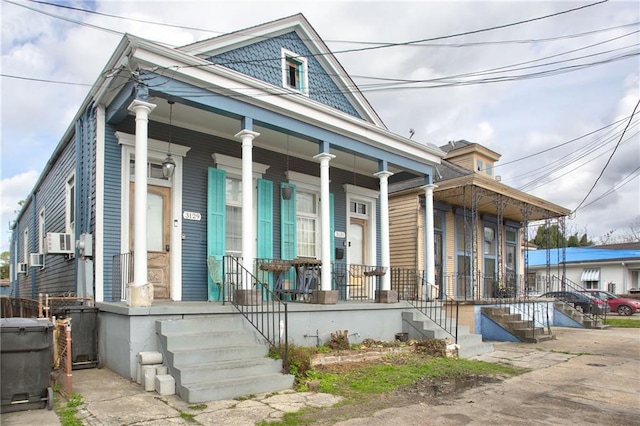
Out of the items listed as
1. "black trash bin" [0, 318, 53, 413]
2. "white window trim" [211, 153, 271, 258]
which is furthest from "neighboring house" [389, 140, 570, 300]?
"black trash bin" [0, 318, 53, 413]

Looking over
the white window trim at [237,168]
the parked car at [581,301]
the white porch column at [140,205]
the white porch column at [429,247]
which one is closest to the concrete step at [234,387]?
the white porch column at [140,205]

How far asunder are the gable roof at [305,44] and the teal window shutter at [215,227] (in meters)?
2.25

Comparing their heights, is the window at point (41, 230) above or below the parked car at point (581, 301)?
above

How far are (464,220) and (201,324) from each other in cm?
1002

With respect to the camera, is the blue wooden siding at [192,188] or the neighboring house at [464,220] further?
the neighboring house at [464,220]

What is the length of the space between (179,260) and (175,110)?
2.64m

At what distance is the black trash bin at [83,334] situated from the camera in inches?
275

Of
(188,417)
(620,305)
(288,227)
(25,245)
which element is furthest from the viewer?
(620,305)

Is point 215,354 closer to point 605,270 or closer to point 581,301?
point 581,301

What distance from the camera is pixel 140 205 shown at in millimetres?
6770

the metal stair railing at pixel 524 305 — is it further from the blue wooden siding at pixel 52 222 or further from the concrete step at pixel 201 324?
the blue wooden siding at pixel 52 222

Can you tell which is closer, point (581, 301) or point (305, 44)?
point (305, 44)

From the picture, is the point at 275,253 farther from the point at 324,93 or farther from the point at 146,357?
the point at 146,357

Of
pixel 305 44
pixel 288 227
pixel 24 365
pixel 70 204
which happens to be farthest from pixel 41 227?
pixel 24 365
